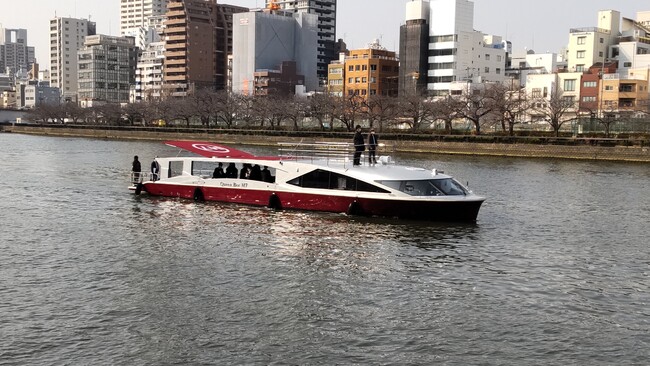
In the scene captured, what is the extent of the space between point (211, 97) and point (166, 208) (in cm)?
9184

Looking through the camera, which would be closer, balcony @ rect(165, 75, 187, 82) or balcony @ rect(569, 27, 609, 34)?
balcony @ rect(569, 27, 609, 34)

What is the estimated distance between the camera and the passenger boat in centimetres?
2723

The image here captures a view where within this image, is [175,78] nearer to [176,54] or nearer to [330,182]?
[176,54]

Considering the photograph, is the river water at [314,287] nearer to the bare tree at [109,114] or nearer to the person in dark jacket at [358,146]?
the person in dark jacket at [358,146]

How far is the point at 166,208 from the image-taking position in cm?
3164

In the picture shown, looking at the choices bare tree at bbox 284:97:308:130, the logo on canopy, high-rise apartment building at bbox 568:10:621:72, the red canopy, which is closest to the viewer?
the red canopy

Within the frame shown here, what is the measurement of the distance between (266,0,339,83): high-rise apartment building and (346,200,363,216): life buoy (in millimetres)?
159242

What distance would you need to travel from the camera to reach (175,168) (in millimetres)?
35344

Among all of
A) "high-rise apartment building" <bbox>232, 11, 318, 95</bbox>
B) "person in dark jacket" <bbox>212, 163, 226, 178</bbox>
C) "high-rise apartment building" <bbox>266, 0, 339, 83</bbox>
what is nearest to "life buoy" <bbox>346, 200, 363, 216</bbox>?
"person in dark jacket" <bbox>212, 163, 226, 178</bbox>

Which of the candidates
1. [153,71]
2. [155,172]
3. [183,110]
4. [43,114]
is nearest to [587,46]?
[183,110]

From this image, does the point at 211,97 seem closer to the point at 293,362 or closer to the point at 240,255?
the point at 240,255

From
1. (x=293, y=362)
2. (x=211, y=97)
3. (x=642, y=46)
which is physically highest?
(x=642, y=46)

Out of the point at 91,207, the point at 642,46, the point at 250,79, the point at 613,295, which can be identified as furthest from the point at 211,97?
the point at 613,295

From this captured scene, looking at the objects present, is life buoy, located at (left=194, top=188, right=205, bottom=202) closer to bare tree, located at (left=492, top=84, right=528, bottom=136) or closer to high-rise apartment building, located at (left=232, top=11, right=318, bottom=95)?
bare tree, located at (left=492, top=84, right=528, bottom=136)
